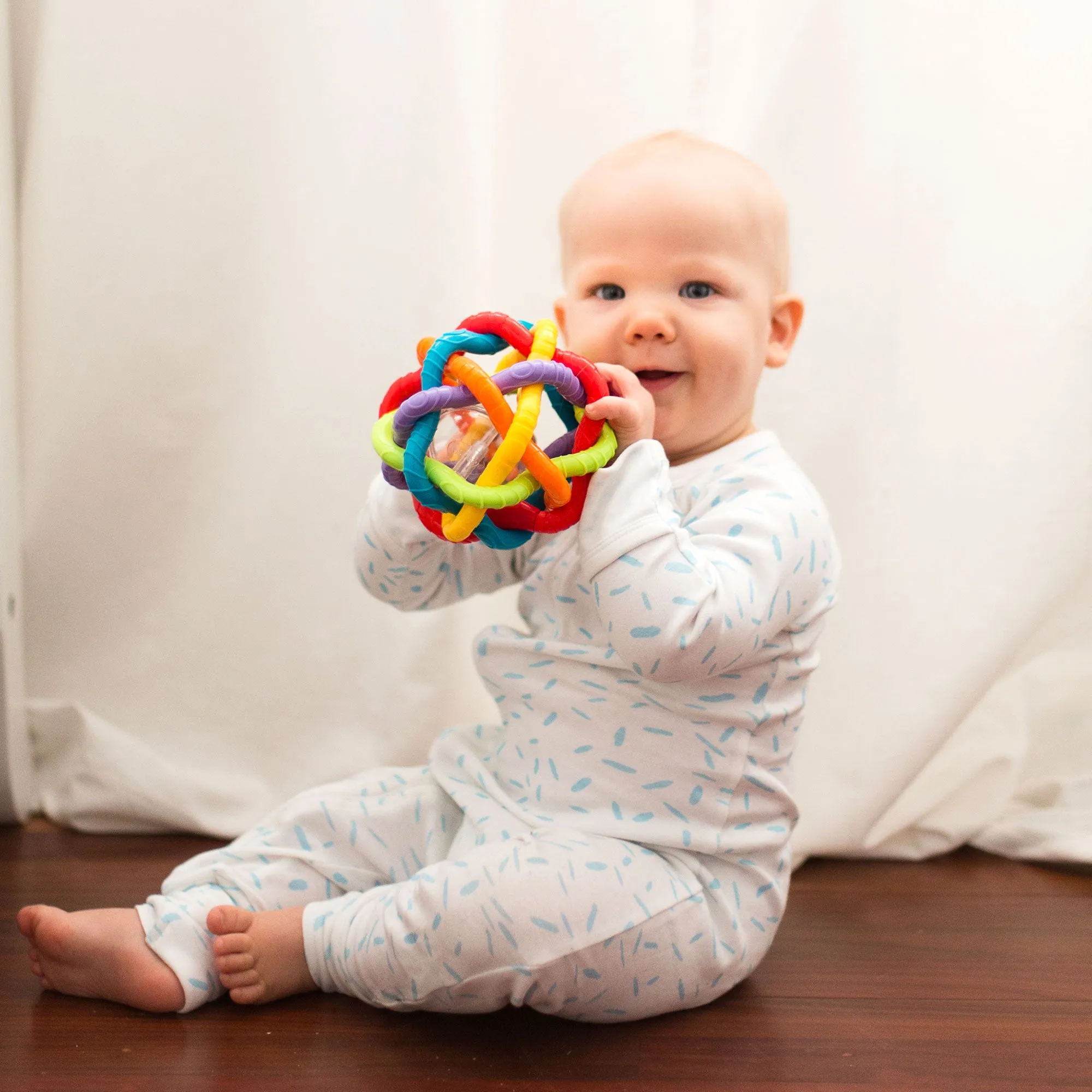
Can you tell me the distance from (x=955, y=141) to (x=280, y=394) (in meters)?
0.68

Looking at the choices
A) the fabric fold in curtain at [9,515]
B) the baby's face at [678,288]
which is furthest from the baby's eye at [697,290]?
the fabric fold in curtain at [9,515]

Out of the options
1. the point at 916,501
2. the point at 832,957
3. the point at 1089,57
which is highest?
the point at 1089,57

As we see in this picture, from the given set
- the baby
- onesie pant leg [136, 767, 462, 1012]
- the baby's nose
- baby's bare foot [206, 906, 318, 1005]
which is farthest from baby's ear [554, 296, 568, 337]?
baby's bare foot [206, 906, 318, 1005]

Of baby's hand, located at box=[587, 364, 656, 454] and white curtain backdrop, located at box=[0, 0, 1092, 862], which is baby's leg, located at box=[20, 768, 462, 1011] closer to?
white curtain backdrop, located at box=[0, 0, 1092, 862]

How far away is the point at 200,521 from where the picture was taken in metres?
1.25

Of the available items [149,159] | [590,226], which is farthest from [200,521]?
[590,226]

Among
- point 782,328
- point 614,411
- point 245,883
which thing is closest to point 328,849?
point 245,883

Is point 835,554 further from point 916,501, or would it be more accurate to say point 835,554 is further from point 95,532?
point 95,532

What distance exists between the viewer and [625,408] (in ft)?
2.62

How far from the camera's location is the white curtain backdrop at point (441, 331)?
117 cm

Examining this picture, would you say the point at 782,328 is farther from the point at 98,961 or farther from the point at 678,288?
the point at 98,961

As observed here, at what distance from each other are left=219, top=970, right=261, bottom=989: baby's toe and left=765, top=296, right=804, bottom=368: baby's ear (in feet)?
1.89

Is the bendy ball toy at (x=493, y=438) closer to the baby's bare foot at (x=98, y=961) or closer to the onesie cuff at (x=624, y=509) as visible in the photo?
the onesie cuff at (x=624, y=509)

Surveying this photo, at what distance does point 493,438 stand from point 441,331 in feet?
1.43
